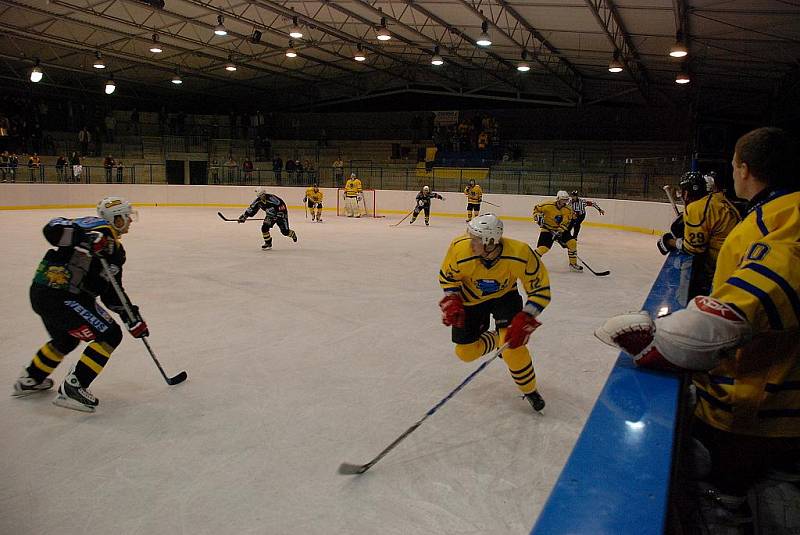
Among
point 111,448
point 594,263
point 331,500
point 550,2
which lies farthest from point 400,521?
point 550,2

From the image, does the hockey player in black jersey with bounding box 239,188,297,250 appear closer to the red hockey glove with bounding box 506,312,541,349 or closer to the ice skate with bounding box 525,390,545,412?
the ice skate with bounding box 525,390,545,412

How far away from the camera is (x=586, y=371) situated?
14.3ft

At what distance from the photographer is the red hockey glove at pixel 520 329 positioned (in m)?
3.29

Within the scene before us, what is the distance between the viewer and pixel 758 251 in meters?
1.18

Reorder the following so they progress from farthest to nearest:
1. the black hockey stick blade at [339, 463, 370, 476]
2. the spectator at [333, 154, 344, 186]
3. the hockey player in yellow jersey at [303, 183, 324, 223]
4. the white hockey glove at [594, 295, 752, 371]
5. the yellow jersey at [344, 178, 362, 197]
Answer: the spectator at [333, 154, 344, 186], the yellow jersey at [344, 178, 362, 197], the hockey player in yellow jersey at [303, 183, 324, 223], the black hockey stick blade at [339, 463, 370, 476], the white hockey glove at [594, 295, 752, 371]

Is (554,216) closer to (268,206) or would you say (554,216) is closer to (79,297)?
(268,206)

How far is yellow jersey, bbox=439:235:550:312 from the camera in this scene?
3.48 meters

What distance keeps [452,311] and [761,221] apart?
2195mm

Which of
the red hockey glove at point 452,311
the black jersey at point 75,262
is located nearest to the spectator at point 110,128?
the black jersey at point 75,262

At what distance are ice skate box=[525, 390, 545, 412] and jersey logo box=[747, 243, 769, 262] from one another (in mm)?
2515

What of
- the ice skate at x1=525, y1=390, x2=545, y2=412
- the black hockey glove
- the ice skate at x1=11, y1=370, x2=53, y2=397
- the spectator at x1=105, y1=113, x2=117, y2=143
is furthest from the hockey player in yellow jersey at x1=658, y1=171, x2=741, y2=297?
the spectator at x1=105, y1=113, x2=117, y2=143

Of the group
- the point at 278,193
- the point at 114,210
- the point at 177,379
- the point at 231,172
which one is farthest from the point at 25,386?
the point at 231,172

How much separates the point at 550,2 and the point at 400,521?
1225 cm

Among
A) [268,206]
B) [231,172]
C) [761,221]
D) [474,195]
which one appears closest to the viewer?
[761,221]
